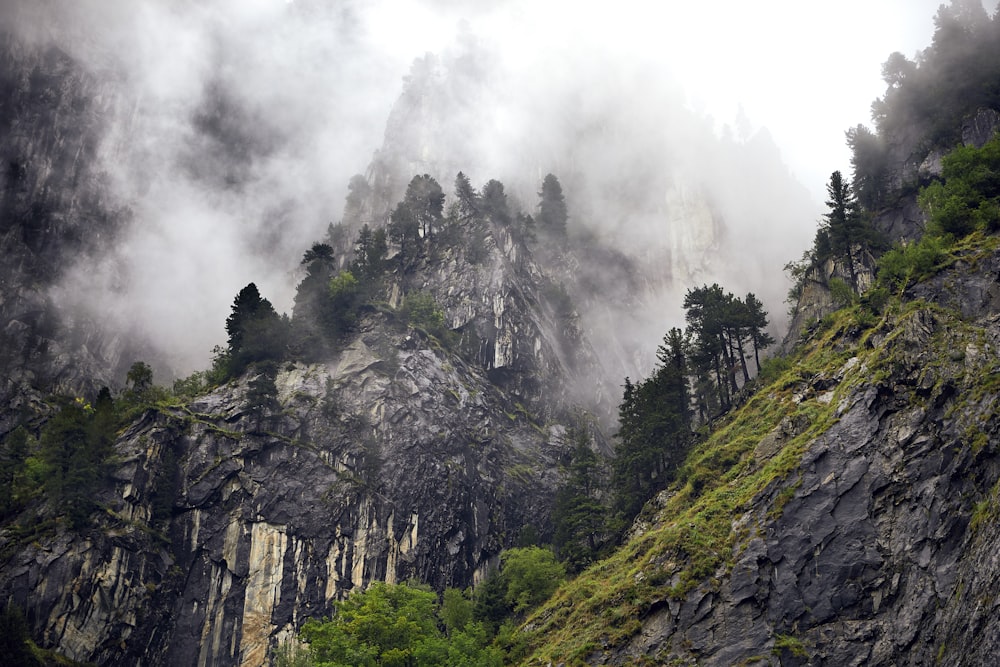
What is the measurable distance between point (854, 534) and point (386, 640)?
2738cm

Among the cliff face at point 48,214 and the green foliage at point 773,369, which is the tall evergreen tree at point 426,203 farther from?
the green foliage at point 773,369

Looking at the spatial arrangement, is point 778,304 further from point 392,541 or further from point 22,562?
point 22,562

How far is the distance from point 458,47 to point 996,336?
401ft

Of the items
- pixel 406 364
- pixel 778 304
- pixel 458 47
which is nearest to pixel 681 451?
pixel 406 364

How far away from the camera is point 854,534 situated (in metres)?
37.7

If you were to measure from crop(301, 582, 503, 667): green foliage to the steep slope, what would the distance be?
512 cm

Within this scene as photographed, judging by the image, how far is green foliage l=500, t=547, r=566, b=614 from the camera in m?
56.5

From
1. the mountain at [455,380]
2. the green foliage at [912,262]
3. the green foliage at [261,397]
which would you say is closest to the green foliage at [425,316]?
the mountain at [455,380]

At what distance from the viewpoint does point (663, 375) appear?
2576 inches

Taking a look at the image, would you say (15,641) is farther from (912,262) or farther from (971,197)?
(971,197)

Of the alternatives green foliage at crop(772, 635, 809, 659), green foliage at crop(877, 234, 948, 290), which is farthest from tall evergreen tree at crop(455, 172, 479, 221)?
green foliage at crop(772, 635, 809, 659)

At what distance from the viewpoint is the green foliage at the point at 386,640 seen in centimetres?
4338

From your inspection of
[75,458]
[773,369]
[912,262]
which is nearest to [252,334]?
[75,458]

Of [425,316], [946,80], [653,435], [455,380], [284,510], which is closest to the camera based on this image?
[653,435]
